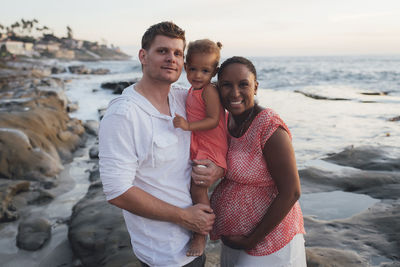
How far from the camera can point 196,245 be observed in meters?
2.23

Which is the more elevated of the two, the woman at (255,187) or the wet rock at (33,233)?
the woman at (255,187)

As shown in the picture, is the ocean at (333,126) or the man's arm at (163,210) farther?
the ocean at (333,126)

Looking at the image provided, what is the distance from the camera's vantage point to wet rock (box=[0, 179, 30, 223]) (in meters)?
4.70

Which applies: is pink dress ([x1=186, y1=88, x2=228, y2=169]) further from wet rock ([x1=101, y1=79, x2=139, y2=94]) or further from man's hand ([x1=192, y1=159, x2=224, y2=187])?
wet rock ([x1=101, y1=79, x2=139, y2=94])

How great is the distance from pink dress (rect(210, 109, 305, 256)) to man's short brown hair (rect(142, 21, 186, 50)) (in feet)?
2.83

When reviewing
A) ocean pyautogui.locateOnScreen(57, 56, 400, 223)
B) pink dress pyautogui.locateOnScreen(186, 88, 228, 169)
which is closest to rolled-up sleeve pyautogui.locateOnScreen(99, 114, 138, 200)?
pink dress pyautogui.locateOnScreen(186, 88, 228, 169)

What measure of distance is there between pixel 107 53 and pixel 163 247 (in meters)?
159

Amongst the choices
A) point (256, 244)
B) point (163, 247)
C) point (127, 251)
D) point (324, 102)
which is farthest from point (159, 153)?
point (324, 102)

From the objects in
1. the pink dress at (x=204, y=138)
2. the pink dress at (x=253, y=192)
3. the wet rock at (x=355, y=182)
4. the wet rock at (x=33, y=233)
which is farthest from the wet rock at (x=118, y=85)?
the pink dress at (x=253, y=192)

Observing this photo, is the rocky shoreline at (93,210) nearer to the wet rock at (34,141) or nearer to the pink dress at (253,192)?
the wet rock at (34,141)

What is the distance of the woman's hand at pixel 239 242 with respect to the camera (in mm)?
2205

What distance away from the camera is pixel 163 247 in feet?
7.06

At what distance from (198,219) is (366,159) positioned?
252 inches

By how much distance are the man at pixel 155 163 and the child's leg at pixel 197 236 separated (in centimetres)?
5
